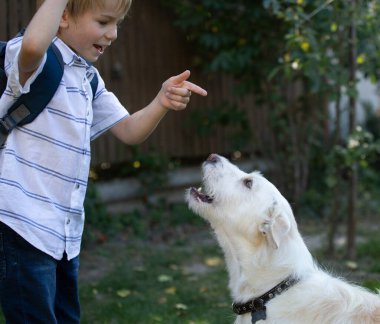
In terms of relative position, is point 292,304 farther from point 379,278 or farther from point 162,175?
point 162,175

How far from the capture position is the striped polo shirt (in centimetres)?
294

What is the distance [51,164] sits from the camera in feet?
9.97

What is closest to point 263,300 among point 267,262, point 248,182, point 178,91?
point 267,262

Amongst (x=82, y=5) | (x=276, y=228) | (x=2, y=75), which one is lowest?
(x=276, y=228)

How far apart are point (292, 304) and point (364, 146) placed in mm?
3172

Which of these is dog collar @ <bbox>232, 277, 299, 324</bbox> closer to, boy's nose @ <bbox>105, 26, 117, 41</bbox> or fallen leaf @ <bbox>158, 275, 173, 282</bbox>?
boy's nose @ <bbox>105, 26, 117, 41</bbox>

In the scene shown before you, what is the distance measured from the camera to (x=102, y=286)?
562cm

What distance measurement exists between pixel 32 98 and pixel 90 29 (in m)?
0.42

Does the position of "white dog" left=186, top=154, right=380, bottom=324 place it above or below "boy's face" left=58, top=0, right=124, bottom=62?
below

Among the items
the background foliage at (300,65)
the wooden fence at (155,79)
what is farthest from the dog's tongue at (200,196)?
the wooden fence at (155,79)

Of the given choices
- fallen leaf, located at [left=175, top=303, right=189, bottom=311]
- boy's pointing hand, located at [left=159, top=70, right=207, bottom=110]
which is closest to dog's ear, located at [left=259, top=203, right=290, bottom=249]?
boy's pointing hand, located at [left=159, top=70, right=207, bottom=110]

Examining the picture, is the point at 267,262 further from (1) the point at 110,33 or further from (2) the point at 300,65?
(2) the point at 300,65

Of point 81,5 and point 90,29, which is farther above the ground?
point 81,5

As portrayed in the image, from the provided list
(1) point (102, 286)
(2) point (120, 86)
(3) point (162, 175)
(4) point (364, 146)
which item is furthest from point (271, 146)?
(1) point (102, 286)
